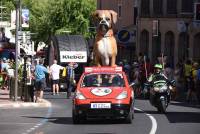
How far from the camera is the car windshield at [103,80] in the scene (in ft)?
76.0

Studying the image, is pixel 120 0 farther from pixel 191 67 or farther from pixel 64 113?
pixel 64 113

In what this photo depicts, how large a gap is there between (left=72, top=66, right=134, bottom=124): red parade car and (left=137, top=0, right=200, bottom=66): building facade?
115 ft

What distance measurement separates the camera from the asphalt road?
20.4m

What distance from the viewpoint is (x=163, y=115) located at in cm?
2594

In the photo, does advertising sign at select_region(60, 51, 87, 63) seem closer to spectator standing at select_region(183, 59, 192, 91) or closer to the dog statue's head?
spectator standing at select_region(183, 59, 192, 91)

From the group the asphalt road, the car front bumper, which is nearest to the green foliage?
the asphalt road

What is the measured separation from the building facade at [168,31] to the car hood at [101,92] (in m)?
35.6

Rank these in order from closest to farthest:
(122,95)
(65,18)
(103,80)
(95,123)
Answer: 1. (122,95)
2. (95,123)
3. (103,80)
4. (65,18)

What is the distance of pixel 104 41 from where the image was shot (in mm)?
28891

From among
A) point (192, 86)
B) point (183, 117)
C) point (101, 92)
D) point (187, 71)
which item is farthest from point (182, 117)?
point (187, 71)

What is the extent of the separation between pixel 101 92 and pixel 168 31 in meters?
39.9

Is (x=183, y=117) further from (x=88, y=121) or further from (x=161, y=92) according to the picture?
(x=88, y=121)

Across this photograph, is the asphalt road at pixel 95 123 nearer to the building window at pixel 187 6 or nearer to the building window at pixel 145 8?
the building window at pixel 187 6

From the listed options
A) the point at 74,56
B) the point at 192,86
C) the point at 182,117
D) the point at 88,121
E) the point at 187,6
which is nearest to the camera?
the point at 88,121
